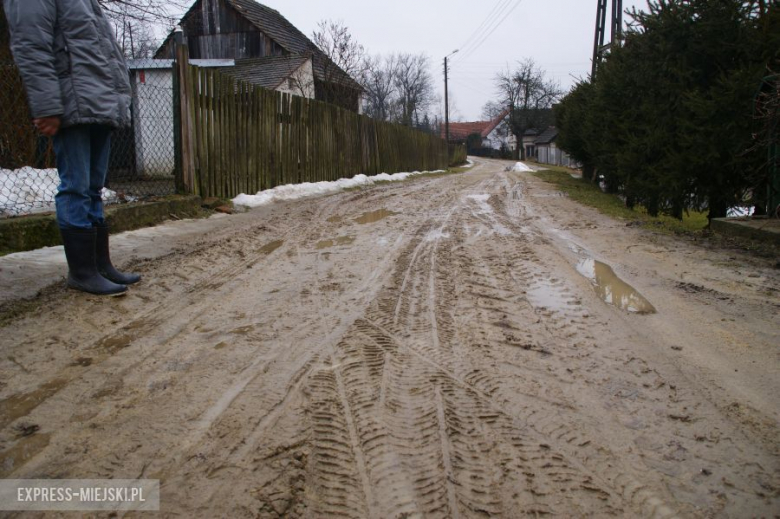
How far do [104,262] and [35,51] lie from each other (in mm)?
1338

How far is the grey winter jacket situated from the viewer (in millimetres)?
2746

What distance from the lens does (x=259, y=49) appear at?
2461 cm

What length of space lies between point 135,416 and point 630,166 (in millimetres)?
9175

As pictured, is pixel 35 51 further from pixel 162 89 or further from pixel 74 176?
pixel 162 89

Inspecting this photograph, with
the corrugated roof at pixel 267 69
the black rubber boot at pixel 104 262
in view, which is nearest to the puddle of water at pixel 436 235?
the black rubber boot at pixel 104 262

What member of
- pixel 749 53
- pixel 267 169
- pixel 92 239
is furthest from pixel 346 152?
pixel 92 239

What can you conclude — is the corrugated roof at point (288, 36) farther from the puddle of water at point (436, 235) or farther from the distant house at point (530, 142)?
the distant house at point (530, 142)

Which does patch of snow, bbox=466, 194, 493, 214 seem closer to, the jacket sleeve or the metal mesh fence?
the metal mesh fence

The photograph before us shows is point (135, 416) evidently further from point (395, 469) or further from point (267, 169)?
point (267, 169)

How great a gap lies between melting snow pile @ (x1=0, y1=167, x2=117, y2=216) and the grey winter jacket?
2.32m

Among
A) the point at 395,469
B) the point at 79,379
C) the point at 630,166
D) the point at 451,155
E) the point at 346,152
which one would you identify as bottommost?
the point at 395,469

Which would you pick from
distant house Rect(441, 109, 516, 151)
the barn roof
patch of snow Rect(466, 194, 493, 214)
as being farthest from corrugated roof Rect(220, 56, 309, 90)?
distant house Rect(441, 109, 516, 151)

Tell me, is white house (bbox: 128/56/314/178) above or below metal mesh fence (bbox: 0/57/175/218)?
above

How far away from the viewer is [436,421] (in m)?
1.88
